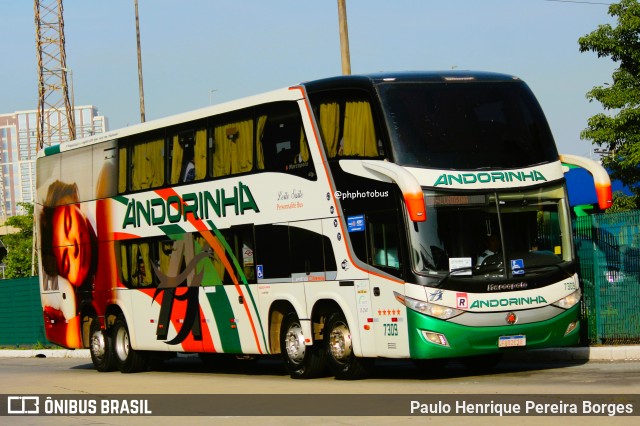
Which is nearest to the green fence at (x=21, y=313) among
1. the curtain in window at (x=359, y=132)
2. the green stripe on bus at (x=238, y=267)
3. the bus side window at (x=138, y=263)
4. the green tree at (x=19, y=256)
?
the bus side window at (x=138, y=263)

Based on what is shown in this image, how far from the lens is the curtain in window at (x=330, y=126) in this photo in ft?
58.3

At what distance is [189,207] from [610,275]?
7303mm

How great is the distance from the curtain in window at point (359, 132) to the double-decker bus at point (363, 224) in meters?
0.02

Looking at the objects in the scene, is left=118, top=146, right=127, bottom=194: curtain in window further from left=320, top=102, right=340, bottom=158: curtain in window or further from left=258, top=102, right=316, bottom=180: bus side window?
left=320, top=102, right=340, bottom=158: curtain in window

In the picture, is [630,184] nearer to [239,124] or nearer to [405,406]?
[239,124]

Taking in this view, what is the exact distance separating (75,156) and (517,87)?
11314 millimetres

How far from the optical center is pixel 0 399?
1797 cm

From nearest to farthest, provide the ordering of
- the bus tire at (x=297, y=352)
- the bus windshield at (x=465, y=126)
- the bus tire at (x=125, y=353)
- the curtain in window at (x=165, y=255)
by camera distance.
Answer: the bus windshield at (x=465, y=126), the bus tire at (x=297, y=352), the curtain in window at (x=165, y=255), the bus tire at (x=125, y=353)

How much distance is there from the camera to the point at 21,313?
124 feet

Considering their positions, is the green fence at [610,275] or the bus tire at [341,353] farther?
the green fence at [610,275]

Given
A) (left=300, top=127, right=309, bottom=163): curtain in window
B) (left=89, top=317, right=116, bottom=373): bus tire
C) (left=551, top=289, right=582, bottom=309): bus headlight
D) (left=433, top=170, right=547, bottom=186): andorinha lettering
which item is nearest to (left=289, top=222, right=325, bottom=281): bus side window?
(left=300, top=127, right=309, bottom=163): curtain in window

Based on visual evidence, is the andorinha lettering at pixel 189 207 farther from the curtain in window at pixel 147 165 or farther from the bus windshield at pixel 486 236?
the bus windshield at pixel 486 236

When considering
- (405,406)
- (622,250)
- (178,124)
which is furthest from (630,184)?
(405,406)

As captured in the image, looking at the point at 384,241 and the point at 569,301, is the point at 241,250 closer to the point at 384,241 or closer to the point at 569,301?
the point at 384,241
